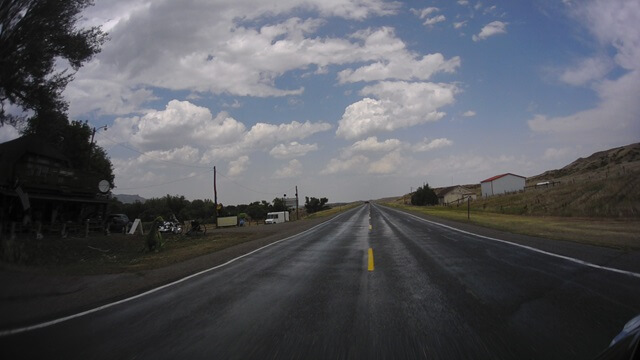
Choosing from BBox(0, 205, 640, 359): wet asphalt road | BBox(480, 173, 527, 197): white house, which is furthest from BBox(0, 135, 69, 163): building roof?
BBox(480, 173, 527, 197): white house

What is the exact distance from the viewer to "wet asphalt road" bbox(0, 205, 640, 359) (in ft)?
14.8

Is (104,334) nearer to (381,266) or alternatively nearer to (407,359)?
(407,359)

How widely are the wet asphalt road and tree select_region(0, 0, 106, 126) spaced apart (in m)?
18.7

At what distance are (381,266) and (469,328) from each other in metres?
5.46

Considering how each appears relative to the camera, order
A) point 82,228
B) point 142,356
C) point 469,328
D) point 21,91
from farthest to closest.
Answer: point 82,228 < point 21,91 < point 469,328 < point 142,356

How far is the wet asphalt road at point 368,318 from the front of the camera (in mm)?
4523

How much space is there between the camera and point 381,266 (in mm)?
10484

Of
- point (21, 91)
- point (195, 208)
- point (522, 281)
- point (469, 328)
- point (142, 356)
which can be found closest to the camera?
point (142, 356)

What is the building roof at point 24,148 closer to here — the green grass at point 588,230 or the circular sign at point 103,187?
the circular sign at point 103,187

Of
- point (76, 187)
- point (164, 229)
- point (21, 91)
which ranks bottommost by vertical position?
point (164, 229)

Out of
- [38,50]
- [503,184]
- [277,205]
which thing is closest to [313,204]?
[277,205]

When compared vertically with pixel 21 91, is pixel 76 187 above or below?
below

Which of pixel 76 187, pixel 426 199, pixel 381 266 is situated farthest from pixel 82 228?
pixel 426 199

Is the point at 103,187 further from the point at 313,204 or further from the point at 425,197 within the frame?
the point at 313,204
